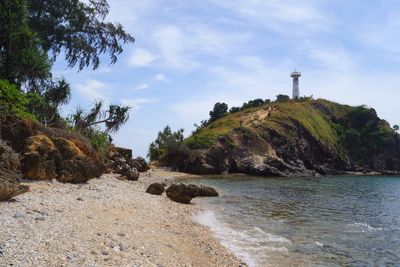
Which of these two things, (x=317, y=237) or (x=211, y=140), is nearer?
(x=317, y=237)

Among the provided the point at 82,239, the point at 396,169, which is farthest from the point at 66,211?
the point at 396,169

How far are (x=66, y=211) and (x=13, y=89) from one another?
36.6 ft

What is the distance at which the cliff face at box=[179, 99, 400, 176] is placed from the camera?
85.7 m

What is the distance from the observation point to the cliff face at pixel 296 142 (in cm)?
8569

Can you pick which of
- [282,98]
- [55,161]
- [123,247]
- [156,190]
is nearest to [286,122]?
[282,98]

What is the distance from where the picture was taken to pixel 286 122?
110 meters

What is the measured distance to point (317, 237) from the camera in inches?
752

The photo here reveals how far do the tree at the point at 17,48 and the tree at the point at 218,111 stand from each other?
320 feet

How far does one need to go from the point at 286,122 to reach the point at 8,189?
100 meters

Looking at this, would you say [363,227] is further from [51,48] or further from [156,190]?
[51,48]

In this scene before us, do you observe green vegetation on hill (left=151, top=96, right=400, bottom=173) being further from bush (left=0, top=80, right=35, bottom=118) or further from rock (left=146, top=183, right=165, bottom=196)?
bush (left=0, top=80, right=35, bottom=118)

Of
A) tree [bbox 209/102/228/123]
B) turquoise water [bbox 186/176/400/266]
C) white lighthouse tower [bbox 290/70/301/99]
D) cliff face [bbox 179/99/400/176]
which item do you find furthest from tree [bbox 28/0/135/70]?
white lighthouse tower [bbox 290/70/301/99]

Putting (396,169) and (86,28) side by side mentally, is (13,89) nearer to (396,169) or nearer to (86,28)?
(86,28)

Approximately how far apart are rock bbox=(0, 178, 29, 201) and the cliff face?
214ft
